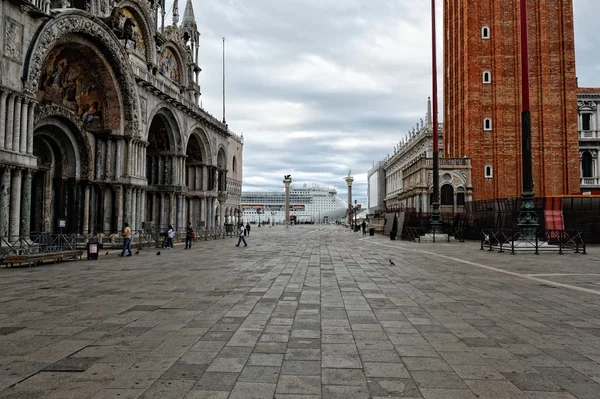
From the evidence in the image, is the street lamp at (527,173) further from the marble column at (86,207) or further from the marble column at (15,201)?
the marble column at (86,207)

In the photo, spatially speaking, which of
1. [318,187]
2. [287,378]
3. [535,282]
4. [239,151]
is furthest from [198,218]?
[318,187]

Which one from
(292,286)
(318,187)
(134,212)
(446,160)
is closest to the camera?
(292,286)

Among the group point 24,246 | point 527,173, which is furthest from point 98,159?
point 527,173

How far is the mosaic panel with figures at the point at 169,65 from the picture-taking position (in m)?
34.2

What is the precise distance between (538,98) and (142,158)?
3878 centimetres

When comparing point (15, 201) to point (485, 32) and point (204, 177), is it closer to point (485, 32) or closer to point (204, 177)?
point (204, 177)

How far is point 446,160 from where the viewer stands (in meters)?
43.2

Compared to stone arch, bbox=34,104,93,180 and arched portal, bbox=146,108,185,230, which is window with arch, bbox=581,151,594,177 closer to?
arched portal, bbox=146,108,185,230

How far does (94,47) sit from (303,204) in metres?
131

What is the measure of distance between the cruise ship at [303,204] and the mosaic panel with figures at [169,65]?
11051 cm

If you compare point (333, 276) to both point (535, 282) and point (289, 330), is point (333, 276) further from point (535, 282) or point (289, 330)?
point (289, 330)

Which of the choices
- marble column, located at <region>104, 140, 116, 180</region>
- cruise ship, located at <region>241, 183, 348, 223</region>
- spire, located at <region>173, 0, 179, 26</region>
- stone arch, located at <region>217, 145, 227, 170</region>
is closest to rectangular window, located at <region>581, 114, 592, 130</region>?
stone arch, located at <region>217, 145, 227, 170</region>

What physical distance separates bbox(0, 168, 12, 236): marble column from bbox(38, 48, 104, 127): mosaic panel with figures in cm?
529

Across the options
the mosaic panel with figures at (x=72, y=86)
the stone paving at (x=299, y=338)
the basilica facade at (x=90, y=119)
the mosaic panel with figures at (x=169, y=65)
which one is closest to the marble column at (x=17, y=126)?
the basilica facade at (x=90, y=119)
